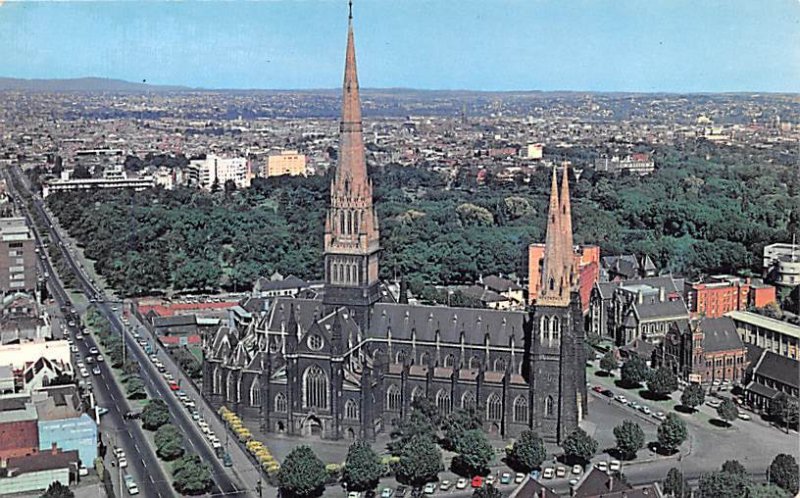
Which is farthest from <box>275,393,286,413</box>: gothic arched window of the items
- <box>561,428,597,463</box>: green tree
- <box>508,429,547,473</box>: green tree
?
<box>561,428,597,463</box>: green tree

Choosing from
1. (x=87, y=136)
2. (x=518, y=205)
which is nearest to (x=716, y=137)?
(x=518, y=205)

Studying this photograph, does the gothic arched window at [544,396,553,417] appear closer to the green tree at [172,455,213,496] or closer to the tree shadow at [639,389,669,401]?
the tree shadow at [639,389,669,401]

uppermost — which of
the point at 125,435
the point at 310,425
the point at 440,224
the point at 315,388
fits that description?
the point at 440,224

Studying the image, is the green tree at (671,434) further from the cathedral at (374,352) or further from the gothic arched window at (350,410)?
the gothic arched window at (350,410)

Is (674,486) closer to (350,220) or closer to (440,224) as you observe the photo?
(350,220)

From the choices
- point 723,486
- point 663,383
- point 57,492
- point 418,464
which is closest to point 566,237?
point 663,383

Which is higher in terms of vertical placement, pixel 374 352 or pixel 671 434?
pixel 374 352

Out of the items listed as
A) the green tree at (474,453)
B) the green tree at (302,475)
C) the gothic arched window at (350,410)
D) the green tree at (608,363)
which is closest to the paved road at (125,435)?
the green tree at (302,475)
